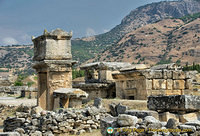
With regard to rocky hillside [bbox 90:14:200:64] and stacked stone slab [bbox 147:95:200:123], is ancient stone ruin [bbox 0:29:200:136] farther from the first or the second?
rocky hillside [bbox 90:14:200:64]

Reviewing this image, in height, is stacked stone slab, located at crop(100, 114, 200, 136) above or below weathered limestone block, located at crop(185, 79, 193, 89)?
below

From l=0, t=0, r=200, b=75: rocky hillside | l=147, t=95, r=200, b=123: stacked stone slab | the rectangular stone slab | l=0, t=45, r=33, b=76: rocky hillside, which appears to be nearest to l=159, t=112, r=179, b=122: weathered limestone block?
l=147, t=95, r=200, b=123: stacked stone slab

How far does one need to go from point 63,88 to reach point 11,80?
21281 mm

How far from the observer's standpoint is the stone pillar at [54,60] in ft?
36.7

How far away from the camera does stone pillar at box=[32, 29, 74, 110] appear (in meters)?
11.2

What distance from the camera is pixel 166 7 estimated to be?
643 ft

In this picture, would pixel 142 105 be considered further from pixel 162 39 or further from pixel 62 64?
pixel 162 39

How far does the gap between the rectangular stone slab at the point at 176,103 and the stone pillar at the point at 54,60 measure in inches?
247

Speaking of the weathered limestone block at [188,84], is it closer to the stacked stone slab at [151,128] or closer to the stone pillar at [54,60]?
the stone pillar at [54,60]

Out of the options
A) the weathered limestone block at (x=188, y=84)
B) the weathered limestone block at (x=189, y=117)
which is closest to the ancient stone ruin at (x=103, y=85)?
the weathered limestone block at (x=188, y=84)

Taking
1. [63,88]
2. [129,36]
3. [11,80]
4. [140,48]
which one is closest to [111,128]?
[63,88]

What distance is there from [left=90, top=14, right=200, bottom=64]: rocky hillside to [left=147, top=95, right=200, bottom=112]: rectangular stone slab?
7181 centimetres

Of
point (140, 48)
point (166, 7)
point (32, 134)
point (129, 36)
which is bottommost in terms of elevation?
point (32, 134)

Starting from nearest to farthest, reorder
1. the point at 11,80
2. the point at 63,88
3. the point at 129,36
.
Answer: the point at 63,88, the point at 11,80, the point at 129,36
